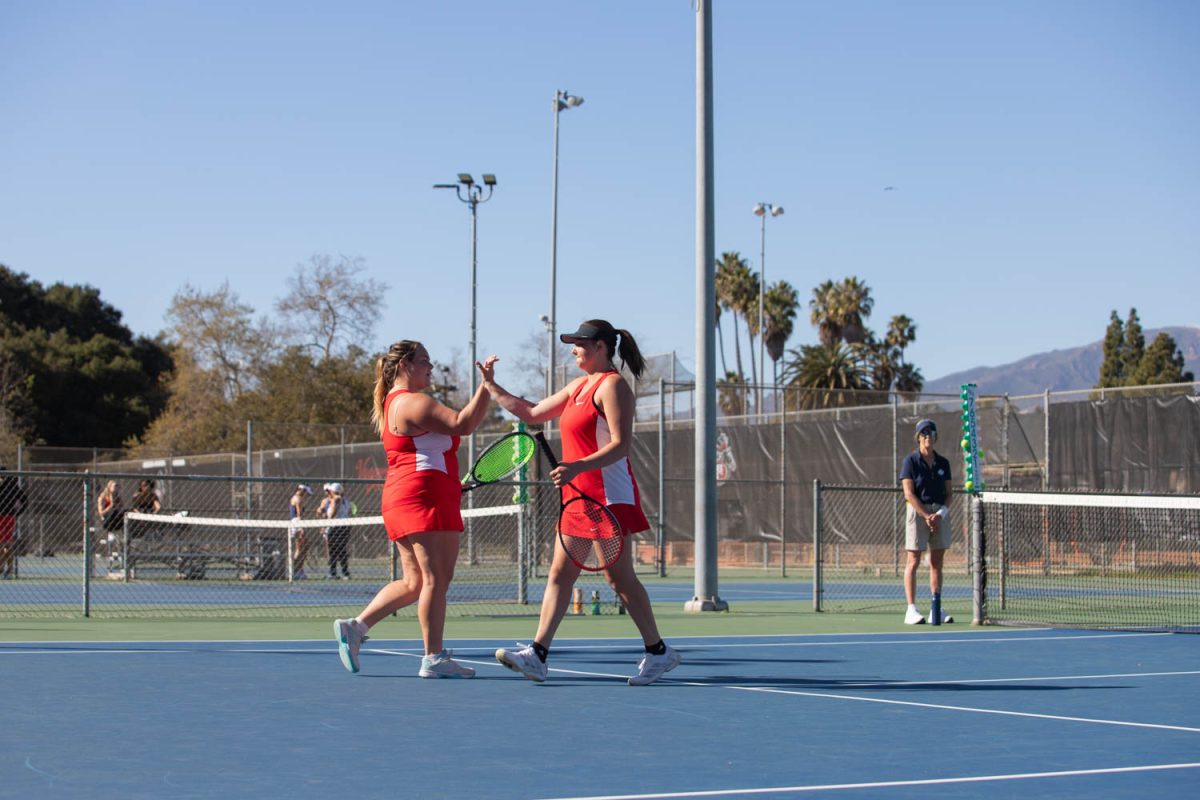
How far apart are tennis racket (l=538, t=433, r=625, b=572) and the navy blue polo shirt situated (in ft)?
18.3

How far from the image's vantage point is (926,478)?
1292 centimetres

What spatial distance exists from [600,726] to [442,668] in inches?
77.2

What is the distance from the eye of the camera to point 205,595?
19266 millimetres

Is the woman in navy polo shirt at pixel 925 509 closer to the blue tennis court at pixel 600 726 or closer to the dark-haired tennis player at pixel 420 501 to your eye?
the blue tennis court at pixel 600 726

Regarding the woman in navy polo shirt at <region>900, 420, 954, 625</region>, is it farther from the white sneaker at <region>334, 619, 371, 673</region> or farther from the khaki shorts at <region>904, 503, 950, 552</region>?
the white sneaker at <region>334, 619, 371, 673</region>

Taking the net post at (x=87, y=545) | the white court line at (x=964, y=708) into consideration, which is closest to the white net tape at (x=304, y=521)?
the net post at (x=87, y=545)

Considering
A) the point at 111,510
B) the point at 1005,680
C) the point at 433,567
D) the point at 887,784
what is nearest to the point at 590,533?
the point at 433,567

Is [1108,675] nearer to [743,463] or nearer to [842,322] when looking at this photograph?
[743,463]

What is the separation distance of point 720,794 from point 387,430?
385 centimetres

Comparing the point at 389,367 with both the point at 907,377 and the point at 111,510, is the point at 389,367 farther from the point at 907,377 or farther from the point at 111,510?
the point at 907,377

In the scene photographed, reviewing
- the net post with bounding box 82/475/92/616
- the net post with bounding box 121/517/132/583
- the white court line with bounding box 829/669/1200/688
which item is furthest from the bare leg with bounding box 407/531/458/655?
the net post with bounding box 121/517/132/583

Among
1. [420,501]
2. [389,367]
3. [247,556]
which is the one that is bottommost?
[247,556]

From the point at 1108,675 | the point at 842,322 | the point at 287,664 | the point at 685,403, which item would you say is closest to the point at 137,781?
the point at 287,664

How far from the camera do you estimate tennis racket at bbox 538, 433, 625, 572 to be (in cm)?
775
